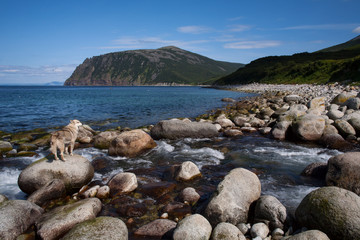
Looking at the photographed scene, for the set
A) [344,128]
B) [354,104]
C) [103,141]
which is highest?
[354,104]

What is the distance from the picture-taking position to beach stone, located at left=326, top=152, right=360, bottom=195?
7770 millimetres

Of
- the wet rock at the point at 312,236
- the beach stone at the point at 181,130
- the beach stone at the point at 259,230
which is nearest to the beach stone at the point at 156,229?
the beach stone at the point at 259,230

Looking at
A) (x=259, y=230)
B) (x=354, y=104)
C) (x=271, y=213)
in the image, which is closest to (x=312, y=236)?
(x=259, y=230)

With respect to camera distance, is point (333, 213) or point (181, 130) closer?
point (333, 213)

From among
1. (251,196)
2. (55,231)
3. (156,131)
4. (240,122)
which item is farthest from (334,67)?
(55,231)

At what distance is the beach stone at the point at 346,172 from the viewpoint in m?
7.77

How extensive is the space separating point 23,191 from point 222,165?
913 centimetres

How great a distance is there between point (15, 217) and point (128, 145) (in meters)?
7.39

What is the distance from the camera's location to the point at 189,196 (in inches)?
327

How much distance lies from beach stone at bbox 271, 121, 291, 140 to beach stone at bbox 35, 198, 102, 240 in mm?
14080

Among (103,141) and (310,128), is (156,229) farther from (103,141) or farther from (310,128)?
(310,128)

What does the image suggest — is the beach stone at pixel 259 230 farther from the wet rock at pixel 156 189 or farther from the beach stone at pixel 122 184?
the beach stone at pixel 122 184

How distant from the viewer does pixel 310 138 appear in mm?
15797

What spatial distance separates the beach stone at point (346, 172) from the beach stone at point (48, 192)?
10.3 m
